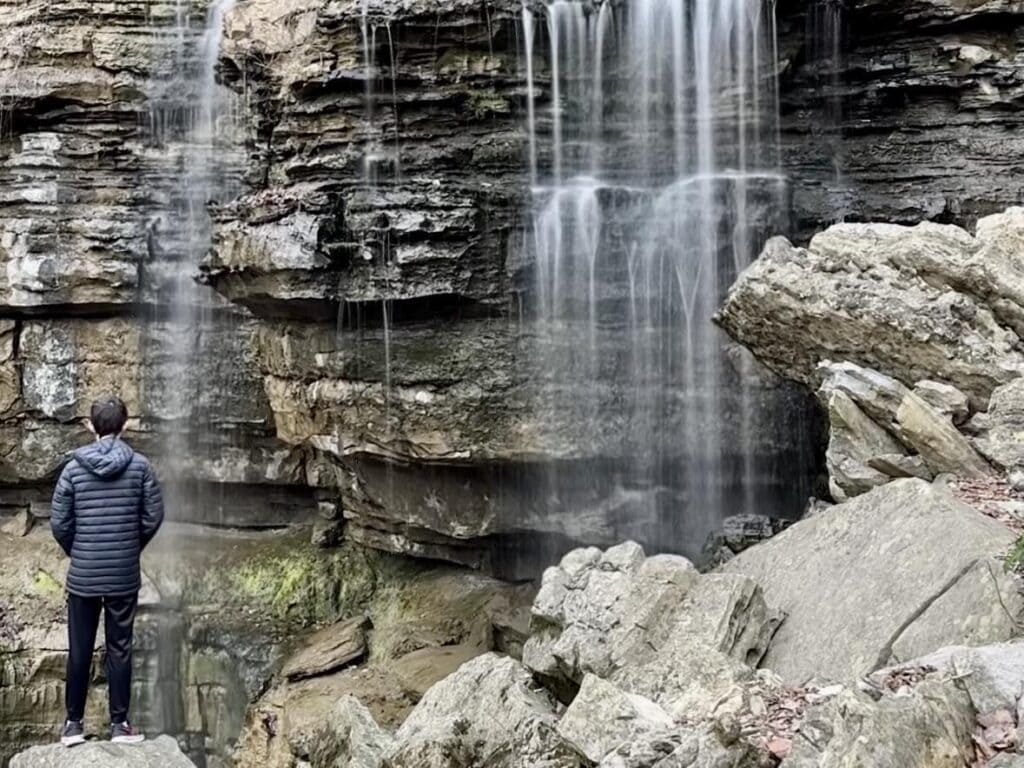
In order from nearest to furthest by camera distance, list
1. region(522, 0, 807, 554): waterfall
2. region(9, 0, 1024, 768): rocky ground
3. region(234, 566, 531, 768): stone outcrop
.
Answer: region(9, 0, 1024, 768): rocky ground
region(234, 566, 531, 768): stone outcrop
region(522, 0, 807, 554): waterfall

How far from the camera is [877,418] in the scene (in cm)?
792

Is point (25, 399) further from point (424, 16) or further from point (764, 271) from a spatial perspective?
point (764, 271)

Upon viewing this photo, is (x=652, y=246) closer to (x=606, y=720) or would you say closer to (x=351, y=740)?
(x=351, y=740)

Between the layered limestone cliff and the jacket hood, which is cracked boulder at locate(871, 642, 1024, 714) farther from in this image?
the layered limestone cliff

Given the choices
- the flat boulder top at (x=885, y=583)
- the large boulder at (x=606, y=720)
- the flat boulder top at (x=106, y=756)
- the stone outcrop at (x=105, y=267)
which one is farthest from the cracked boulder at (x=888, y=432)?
the stone outcrop at (x=105, y=267)

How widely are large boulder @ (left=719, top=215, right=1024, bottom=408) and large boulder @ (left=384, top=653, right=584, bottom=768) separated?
4.29 meters

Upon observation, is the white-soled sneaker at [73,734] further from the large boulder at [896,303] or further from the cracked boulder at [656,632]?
the large boulder at [896,303]

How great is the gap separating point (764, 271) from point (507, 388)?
3.51m

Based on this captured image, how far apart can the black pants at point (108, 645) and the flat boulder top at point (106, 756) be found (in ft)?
0.74

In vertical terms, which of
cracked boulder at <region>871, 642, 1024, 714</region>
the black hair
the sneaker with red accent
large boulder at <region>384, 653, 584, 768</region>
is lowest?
the sneaker with red accent

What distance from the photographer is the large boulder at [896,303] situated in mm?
8000

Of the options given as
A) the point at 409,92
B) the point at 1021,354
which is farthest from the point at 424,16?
the point at 1021,354

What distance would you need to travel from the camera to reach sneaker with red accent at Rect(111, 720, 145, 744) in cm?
641

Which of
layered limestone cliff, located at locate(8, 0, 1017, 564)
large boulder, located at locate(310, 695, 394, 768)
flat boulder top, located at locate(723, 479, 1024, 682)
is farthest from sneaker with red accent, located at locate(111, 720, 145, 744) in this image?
layered limestone cliff, located at locate(8, 0, 1017, 564)
